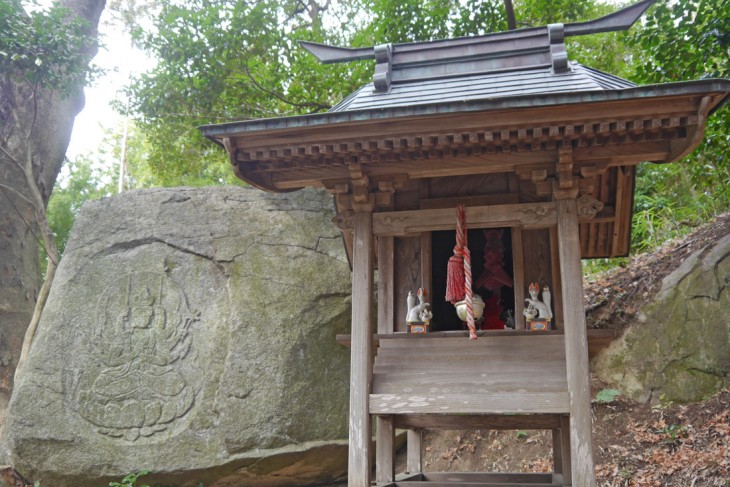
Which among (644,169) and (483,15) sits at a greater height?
(483,15)

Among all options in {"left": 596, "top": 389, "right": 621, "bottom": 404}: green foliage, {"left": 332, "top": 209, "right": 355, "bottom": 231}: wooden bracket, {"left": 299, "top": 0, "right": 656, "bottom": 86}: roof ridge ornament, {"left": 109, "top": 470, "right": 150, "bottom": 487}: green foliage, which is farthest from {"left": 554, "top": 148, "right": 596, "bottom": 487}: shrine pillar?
{"left": 109, "top": 470, "right": 150, "bottom": 487}: green foliage

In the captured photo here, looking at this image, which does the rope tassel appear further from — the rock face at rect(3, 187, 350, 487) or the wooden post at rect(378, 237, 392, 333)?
the rock face at rect(3, 187, 350, 487)

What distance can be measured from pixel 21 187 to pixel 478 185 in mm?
8657

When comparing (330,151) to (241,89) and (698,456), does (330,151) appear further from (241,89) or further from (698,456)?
(241,89)

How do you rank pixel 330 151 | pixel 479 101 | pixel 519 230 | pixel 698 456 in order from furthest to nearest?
1. pixel 698 456
2. pixel 519 230
3. pixel 330 151
4. pixel 479 101

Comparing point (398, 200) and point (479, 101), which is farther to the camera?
point (398, 200)

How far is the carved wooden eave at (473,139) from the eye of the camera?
15.8ft

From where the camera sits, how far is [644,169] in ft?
46.0

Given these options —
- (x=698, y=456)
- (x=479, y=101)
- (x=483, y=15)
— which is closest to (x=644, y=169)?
(x=483, y=15)

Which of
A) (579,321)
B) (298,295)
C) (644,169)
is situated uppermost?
(644,169)

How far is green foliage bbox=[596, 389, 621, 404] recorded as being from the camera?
865 centimetres

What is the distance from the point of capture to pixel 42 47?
29.8 ft

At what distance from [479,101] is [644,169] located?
10.5m

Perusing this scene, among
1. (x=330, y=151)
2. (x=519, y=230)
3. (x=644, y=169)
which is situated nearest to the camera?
(x=330, y=151)
